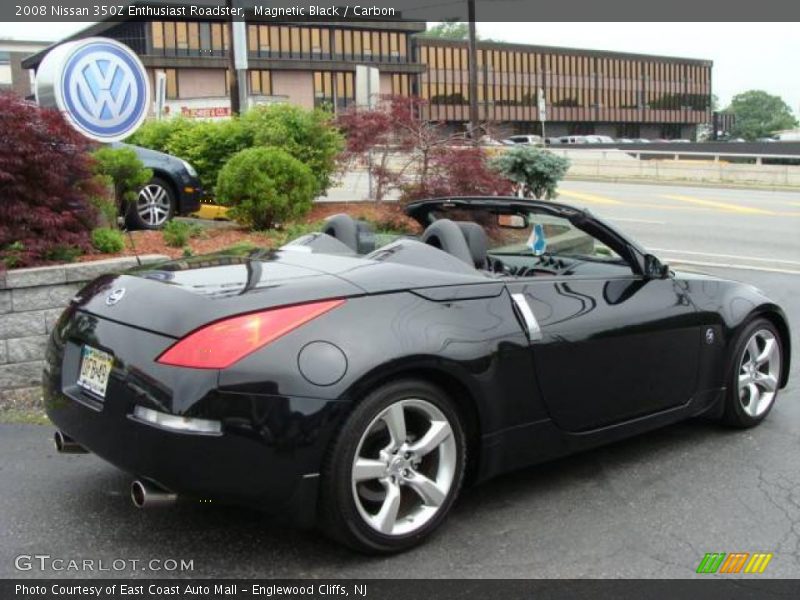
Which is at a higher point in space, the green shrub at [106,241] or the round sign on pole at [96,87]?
the round sign on pole at [96,87]

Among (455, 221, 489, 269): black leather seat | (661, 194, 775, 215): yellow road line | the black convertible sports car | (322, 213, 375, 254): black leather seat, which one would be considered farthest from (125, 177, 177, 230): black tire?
(661, 194, 775, 215): yellow road line

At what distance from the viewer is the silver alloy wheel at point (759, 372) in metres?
5.03

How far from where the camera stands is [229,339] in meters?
3.12

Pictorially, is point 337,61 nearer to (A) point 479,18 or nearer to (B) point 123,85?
(A) point 479,18

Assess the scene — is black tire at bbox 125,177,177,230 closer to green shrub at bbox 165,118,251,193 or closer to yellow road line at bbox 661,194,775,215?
green shrub at bbox 165,118,251,193

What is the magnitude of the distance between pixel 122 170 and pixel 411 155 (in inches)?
164

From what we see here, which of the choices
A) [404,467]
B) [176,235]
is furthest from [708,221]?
[404,467]

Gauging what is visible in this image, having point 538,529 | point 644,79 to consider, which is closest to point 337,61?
point 644,79

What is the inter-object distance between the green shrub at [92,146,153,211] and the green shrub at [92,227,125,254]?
70 centimetres

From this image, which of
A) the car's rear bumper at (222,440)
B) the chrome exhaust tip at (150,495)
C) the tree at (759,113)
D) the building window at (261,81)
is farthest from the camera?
the tree at (759,113)

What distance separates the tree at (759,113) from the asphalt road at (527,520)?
495 ft

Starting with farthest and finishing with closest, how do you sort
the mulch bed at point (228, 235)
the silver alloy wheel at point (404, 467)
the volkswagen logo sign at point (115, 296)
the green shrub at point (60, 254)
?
the mulch bed at point (228, 235) → the green shrub at point (60, 254) → the volkswagen logo sign at point (115, 296) → the silver alloy wheel at point (404, 467)

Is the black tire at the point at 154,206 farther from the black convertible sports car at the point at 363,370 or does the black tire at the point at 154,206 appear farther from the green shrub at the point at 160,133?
the black convertible sports car at the point at 363,370

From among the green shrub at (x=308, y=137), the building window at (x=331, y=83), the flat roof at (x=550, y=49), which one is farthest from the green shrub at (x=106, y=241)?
the flat roof at (x=550, y=49)
